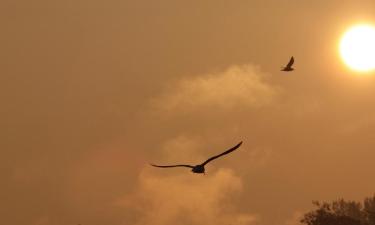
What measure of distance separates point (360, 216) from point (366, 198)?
13744mm

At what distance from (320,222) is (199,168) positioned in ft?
197

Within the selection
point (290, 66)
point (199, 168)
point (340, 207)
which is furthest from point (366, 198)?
point (199, 168)

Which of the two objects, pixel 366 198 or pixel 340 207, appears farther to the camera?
pixel 366 198

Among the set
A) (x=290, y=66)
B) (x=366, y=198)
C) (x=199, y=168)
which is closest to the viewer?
(x=199, y=168)

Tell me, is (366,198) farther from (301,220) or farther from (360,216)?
(301,220)

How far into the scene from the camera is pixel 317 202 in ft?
387

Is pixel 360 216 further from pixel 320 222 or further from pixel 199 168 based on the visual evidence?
pixel 199 168

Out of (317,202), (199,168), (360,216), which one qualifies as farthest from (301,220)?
(199,168)

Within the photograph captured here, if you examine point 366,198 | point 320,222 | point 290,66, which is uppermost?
point 366,198

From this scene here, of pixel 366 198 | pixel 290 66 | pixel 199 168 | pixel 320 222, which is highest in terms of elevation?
pixel 366 198

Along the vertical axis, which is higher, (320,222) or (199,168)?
(320,222)

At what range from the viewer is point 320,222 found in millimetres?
111625

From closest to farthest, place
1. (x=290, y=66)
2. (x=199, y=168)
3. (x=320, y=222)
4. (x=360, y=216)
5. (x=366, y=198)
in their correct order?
(x=199, y=168) → (x=290, y=66) → (x=320, y=222) → (x=360, y=216) → (x=366, y=198)

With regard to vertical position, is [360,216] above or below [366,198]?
below
